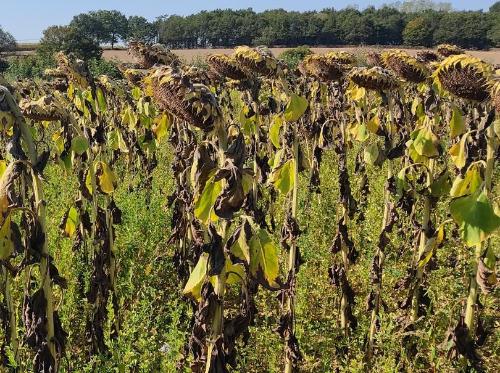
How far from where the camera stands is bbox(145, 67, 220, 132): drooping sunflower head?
1.68 m

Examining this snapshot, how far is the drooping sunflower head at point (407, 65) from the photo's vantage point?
3494mm

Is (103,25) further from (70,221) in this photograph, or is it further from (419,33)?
(70,221)

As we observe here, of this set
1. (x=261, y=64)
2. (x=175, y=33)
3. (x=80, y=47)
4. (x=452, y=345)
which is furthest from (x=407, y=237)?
(x=175, y=33)

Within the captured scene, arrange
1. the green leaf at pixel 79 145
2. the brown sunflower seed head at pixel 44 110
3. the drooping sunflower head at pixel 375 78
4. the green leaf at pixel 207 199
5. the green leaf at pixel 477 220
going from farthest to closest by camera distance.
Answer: the drooping sunflower head at pixel 375 78 → the green leaf at pixel 79 145 → the brown sunflower seed head at pixel 44 110 → the green leaf at pixel 477 220 → the green leaf at pixel 207 199

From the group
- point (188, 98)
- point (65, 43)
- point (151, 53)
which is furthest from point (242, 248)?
point (65, 43)

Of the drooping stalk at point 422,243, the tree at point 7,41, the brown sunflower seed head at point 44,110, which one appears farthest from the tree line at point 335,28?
the brown sunflower seed head at point 44,110

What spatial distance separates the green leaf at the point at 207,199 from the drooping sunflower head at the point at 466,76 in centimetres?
140

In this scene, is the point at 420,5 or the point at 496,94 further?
the point at 420,5


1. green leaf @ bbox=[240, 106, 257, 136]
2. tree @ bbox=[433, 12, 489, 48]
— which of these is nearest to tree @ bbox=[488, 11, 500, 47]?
tree @ bbox=[433, 12, 489, 48]

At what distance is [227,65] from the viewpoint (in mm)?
3430

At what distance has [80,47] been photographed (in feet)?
116

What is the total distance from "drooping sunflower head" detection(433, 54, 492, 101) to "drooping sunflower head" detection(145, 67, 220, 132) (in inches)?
51.7

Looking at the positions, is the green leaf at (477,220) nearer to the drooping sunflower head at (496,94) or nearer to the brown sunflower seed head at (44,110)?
the drooping sunflower head at (496,94)

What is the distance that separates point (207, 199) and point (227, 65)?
1918mm
